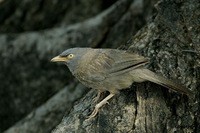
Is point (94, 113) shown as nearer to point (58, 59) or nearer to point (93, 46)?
point (58, 59)

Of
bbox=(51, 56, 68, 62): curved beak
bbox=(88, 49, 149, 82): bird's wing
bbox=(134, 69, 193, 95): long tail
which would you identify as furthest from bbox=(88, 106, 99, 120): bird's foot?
bbox=(51, 56, 68, 62): curved beak

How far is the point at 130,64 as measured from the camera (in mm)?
4461

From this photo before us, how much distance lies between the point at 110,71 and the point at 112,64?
0.12 metres

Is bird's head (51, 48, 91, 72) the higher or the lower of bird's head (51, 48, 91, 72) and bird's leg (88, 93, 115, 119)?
the higher

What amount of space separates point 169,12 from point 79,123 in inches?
91.2

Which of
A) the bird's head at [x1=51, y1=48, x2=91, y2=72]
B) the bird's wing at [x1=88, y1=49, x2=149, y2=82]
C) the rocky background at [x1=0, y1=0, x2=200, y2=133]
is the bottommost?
the rocky background at [x1=0, y1=0, x2=200, y2=133]

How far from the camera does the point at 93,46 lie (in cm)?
729

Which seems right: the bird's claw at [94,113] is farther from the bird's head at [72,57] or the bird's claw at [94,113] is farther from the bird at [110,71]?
the bird's head at [72,57]

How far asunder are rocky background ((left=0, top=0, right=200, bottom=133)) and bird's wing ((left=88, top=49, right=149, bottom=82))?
351 millimetres

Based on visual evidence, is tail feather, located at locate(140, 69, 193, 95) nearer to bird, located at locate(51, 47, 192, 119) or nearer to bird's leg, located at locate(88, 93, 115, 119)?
bird, located at locate(51, 47, 192, 119)

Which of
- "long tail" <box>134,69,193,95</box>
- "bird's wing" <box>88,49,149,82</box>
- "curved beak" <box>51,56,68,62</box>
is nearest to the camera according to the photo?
"long tail" <box>134,69,193,95</box>

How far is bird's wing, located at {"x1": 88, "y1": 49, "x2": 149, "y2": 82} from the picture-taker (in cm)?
446

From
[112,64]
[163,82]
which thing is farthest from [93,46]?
[163,82]

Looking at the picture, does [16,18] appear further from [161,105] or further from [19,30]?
[161,105]
